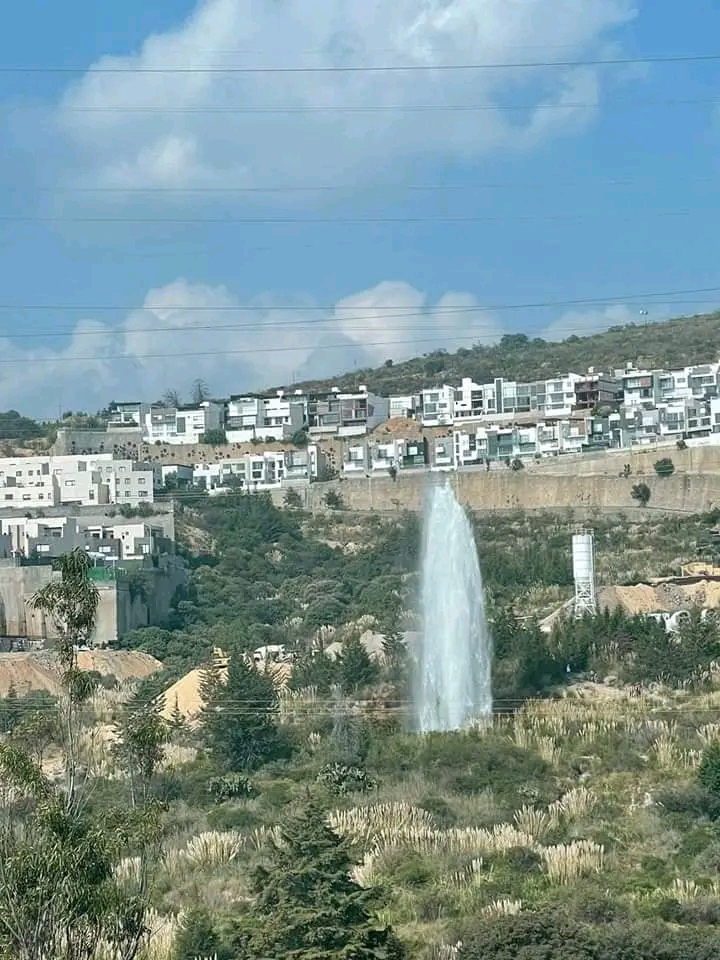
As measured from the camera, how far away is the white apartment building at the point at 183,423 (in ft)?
317

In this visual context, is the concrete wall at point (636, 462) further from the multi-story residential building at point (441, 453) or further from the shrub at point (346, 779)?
the shrub at point (346, 779)

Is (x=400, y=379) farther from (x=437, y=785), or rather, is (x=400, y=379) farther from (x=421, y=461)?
(x=437, y=785)

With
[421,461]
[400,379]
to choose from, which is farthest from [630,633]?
[400,379]

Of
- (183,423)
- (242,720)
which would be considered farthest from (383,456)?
(242,720)

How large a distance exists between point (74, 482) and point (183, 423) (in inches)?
Answer: 875

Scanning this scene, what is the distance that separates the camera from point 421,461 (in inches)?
3322

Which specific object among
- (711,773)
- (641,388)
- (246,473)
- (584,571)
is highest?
(641,388)

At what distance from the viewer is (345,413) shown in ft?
311

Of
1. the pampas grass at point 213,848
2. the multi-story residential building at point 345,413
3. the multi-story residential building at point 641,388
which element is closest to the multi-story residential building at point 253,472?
the multi-story residential building at point 345,413

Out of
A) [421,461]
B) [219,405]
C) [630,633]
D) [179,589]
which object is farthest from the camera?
[219,405]

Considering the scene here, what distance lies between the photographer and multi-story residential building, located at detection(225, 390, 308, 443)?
94.4 metres

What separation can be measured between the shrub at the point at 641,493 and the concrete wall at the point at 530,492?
0.24 meters

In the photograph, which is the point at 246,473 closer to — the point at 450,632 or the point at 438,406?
the point at 438,406

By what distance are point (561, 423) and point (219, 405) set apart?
73.9 feet
